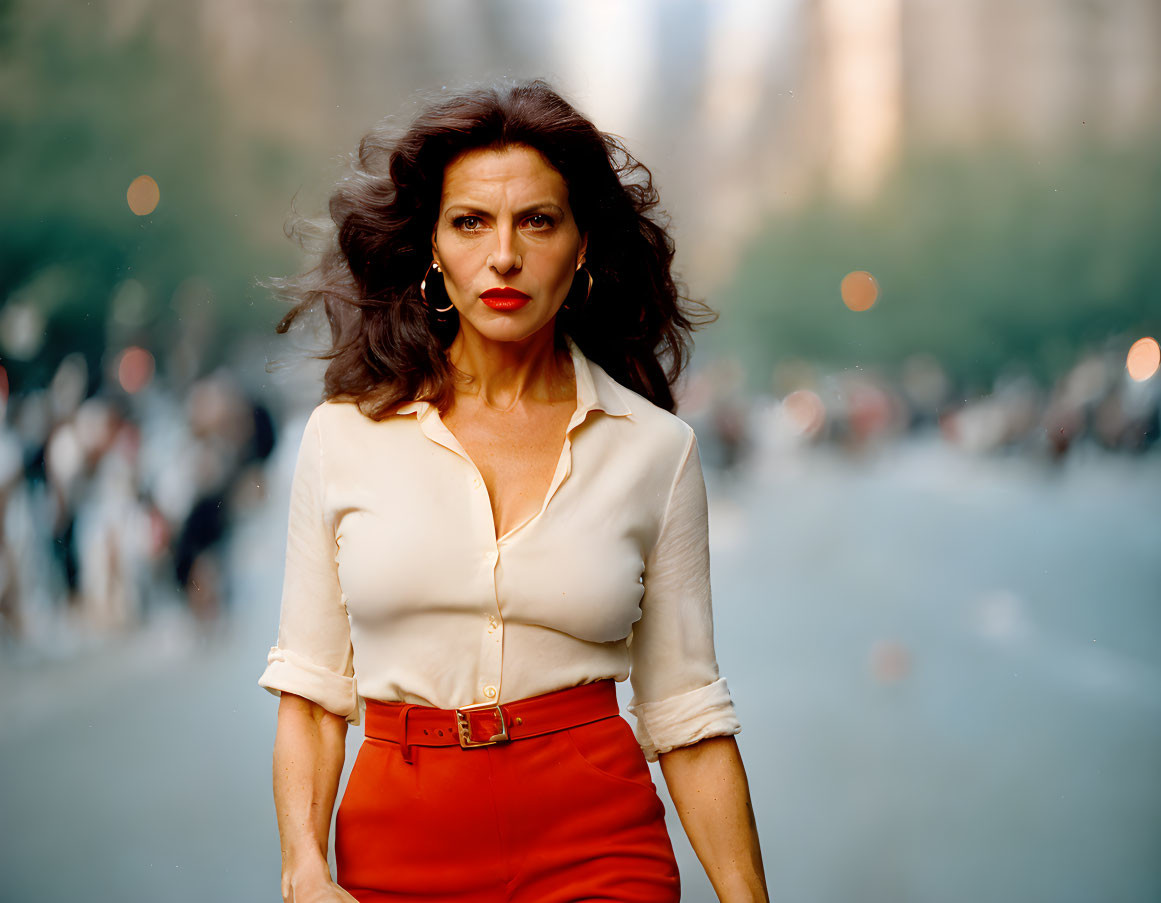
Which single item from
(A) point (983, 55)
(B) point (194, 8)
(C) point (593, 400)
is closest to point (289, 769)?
(C) point (593, 400)

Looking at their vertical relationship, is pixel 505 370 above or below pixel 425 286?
below

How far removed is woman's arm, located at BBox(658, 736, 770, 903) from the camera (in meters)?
1.51

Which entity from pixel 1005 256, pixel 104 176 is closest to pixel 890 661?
pixel 1005 256

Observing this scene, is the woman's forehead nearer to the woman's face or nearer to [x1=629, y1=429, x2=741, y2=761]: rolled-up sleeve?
the woman's face

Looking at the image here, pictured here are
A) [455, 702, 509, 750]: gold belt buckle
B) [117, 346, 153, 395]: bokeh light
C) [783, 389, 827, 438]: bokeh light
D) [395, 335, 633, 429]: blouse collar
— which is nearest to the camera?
[455, 702, 509, 750]: gold belt buckle

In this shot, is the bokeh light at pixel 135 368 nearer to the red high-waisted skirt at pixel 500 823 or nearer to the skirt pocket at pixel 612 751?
the red high-waisted skirt at pixel 500 823

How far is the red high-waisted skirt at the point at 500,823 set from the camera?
1.43 metres

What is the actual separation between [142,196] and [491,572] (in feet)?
8.64

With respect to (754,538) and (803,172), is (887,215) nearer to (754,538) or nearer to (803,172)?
(803,172)

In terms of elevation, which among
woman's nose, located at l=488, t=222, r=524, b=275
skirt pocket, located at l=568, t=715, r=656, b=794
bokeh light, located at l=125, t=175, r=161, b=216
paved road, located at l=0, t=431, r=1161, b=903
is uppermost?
Result: bokeh light, located at l=125, t=175, r=161, b=216

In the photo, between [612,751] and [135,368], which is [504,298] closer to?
[612,751]

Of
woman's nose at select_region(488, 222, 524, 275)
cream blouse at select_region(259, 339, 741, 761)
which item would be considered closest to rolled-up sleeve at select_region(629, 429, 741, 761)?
cream blouse at select_region(259, 339, 741, 761)

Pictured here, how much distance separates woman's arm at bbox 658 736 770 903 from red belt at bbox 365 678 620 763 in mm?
147

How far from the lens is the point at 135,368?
3588 millimetres
